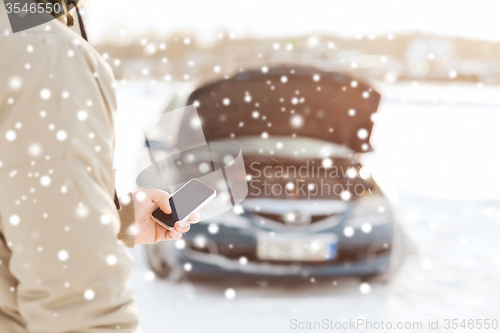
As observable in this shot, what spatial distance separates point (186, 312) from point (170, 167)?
3.08 ft

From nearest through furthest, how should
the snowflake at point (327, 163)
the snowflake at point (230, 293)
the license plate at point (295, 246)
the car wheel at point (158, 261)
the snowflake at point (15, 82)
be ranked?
the snowflake at point (15, 82) → the license plate at point (295, 246) → the snowflake at point (230, 293) → the car wheel at point (158, 261) → the snowflake at point (327, 163)

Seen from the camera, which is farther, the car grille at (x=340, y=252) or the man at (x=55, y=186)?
the car grille at (x=340, y=252)

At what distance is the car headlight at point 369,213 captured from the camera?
2859mm

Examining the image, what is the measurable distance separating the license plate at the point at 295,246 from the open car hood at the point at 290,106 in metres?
0.83

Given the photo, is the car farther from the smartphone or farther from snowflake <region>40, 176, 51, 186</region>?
snowflake <region>40, 176, 51, 186</region>

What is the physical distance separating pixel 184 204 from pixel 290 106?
243 centimetres

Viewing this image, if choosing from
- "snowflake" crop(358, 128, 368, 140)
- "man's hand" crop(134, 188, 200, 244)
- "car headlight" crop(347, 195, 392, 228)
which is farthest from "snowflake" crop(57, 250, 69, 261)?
"snowflake" crop(358, 128, 368, 140)

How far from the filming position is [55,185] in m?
0.62

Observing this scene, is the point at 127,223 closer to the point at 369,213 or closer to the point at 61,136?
the point at 61,136

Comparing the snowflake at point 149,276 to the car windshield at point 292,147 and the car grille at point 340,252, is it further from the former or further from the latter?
the car windshield at point 292,147

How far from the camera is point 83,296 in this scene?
0.66 meters

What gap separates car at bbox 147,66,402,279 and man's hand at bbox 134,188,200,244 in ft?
5.11

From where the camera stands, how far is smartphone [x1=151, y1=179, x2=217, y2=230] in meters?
1.25

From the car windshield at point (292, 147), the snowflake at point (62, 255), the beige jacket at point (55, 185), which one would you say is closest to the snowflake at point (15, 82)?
the beige jacket at point (55, 185)
